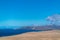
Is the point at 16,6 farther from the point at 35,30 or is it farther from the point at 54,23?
the point at 54,23

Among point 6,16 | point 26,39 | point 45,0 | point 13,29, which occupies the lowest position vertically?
point 26,39

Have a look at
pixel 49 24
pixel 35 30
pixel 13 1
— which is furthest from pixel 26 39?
pixel 13 1

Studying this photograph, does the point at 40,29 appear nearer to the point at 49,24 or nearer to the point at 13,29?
the point at 49,24

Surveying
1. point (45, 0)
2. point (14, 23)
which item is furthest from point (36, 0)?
point (14, 23)

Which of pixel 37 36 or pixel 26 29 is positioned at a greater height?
pixel 26 29

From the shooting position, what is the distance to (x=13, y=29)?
349 centimetres

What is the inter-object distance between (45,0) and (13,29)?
877mm

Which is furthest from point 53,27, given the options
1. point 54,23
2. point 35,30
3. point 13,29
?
point 13,29

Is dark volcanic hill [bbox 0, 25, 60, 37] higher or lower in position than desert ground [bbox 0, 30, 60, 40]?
higher

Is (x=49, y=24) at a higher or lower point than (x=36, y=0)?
lower

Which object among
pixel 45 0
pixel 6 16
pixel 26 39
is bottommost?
pixel 26 39

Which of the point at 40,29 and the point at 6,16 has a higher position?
the point at 6,16

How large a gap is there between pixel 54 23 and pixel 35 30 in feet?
1.34

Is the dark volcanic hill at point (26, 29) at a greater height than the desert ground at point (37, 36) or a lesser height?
greater
